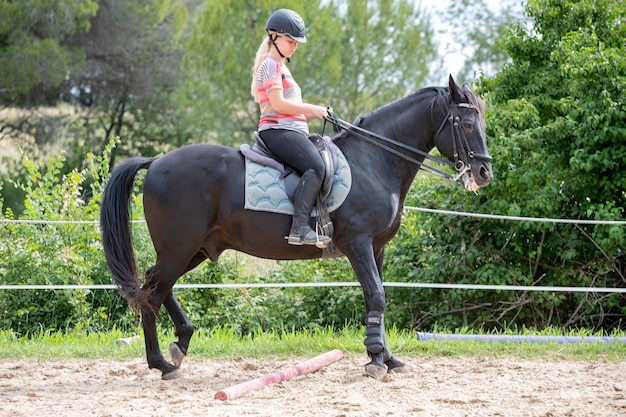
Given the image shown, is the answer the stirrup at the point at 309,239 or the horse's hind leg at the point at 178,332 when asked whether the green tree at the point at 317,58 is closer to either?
the horse's hind leg at the point at 178,332

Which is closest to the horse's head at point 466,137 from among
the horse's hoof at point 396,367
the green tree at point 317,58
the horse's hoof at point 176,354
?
the horse's hoof at point 396,367

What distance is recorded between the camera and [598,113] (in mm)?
8461

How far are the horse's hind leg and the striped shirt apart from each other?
1.55m

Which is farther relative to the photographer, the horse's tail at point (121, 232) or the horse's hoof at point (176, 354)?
the horse's hoof at point (176, 354)

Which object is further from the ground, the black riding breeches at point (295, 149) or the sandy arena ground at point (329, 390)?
the black riding breeches at point (295, 149)

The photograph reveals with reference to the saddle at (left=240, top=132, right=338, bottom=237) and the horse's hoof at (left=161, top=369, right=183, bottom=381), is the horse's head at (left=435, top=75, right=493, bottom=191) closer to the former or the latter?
the saddle at (left=240, top=132, right=338, bottom=237)

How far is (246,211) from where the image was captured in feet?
18.4

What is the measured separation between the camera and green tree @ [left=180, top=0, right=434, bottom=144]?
33188mm

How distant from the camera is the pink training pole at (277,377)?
16.0 feet

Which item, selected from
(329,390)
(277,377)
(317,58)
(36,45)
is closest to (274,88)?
(277,377)

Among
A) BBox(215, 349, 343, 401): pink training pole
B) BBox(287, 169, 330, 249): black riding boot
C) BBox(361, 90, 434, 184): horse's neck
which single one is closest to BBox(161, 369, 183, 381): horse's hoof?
BBox(215, 349, 343, 401): pink training pole

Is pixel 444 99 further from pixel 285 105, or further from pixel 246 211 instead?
pixel 246 211

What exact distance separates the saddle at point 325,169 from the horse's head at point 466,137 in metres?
0.88

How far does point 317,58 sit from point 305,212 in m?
29.0
